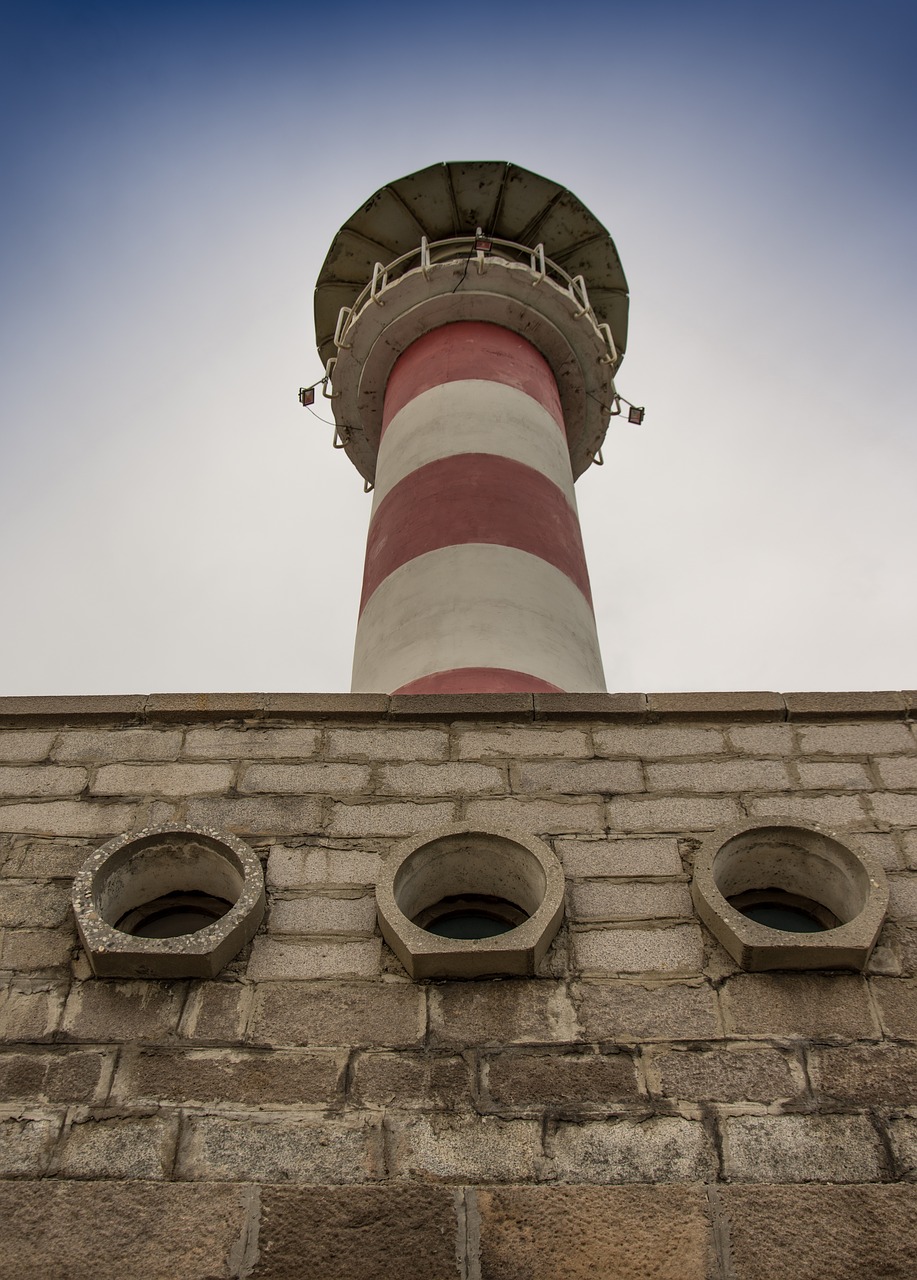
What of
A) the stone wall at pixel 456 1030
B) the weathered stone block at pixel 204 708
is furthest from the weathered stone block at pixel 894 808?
the weathered stone block at pixel 204 708

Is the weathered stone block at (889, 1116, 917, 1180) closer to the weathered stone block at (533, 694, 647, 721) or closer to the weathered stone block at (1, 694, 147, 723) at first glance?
the weathered stone block at (533, 694, 647, 721)

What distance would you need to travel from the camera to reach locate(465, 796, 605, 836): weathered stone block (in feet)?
13.3

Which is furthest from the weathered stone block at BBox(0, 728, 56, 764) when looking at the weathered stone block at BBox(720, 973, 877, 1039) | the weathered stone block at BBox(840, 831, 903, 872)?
the weathered stone block at BBox(840, 831, 903, 872)

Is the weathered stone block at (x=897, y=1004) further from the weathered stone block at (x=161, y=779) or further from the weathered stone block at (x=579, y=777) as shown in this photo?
the weathered stone block at (x=161, y=779)

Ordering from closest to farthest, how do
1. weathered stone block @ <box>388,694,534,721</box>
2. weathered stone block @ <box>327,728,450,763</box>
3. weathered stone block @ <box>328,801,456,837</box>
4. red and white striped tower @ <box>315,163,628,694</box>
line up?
weathered stone block @ <box>328,801,456,837</box> → weathered stone block @ <box>327,728,450,763</box> → weathered stone block @ <box>388,694,534,721</box> → red and white striped tower @ <box>315,163,628,694</box>

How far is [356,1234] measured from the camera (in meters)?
2.81

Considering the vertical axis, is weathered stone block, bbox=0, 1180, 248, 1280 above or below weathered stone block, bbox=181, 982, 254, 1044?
below

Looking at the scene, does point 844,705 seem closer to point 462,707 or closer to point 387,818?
point 462,707

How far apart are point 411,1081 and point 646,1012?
80 centimetres

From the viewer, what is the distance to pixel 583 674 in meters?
6.39

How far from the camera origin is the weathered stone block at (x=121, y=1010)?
3.33 meters

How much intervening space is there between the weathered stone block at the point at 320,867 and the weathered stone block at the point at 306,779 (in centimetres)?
32

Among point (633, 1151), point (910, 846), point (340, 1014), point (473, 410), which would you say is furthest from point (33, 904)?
point (473, 410)

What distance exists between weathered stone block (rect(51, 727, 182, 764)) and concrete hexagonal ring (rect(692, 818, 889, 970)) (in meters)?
Result: 2.29
